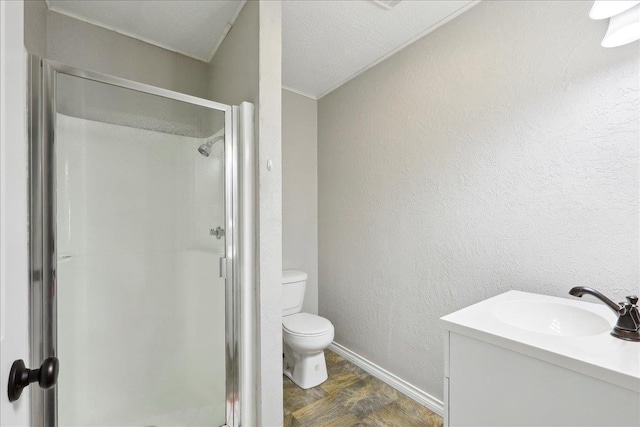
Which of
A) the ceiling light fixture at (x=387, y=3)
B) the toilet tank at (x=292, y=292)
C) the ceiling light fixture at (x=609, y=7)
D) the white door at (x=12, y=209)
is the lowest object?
the toilet tank at (x=292, y=292)

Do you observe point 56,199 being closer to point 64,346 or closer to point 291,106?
point 64,346

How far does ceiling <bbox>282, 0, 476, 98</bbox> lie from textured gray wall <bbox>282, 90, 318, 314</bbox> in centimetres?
36

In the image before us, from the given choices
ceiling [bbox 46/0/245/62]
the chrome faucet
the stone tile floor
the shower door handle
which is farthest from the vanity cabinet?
ceiling [bbox 46/0/245/62]

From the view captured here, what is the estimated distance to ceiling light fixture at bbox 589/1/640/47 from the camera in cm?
104

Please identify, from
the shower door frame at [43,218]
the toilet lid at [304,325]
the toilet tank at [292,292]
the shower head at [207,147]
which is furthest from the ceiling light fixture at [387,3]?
the toilet lid at [304,325]

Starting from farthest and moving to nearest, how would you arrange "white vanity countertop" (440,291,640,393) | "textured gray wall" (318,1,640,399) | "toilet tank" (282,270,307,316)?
"toilet tank" (282,270,307,316), "textured gray wall" (318,1,640,399), "white vanity countertop" (440,291,640,393)

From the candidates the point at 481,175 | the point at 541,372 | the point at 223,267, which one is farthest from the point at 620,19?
the point at 223,267

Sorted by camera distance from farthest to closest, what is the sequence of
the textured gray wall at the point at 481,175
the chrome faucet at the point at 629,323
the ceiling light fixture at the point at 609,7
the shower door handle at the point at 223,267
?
the shower door handle at the point at 223,267 → the textured gray wall at the point at 481,175 → the ceiling light fixture at the point at 609,7 → the chrome faucet at the point at 629,323

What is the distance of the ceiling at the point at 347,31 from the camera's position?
65.1 inches

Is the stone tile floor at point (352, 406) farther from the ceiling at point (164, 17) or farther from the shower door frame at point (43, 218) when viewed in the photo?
the ceiling at point (164, 17)

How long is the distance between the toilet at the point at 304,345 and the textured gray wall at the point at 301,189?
365mm

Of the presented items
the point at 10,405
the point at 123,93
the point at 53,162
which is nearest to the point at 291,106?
the point at 123,93

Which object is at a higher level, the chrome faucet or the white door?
the white door

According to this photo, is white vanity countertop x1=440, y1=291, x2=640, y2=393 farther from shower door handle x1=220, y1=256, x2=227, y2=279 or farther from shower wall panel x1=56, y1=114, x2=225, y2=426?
shower wall panel x1=56, y1=114, x2=225, y2=426
